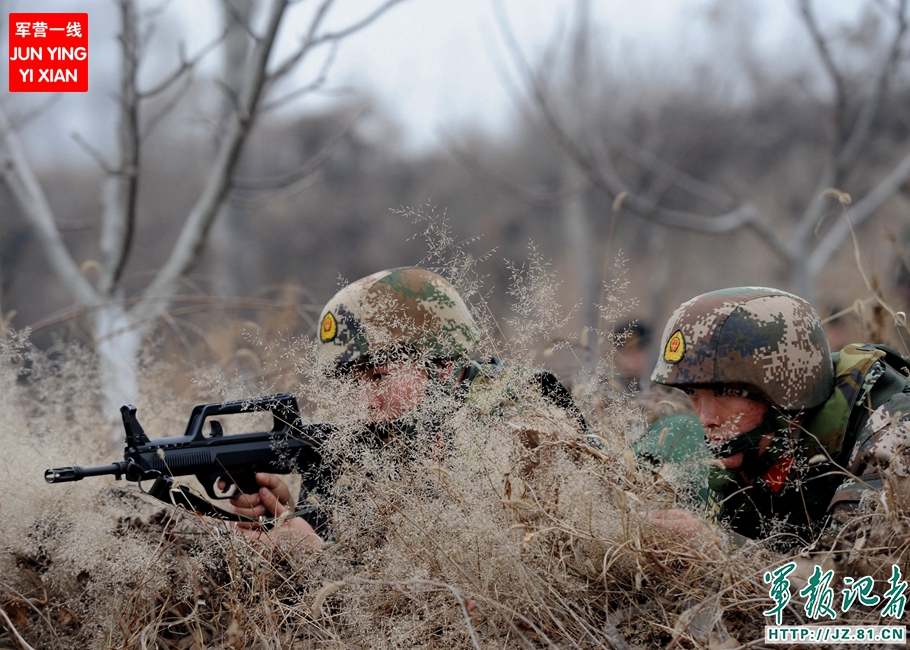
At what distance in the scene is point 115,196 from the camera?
490 cm

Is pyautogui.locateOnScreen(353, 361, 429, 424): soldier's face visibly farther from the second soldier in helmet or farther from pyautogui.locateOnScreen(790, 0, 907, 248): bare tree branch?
pyautogui.locateOnScreen(790, 0, 907, 248): bare tree branch

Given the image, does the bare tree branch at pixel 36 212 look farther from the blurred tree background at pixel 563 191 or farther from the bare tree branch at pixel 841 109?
the bare tree branch at pixel 841 109

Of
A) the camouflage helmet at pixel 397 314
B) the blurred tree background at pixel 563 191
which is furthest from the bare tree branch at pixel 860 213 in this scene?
the camouflage helmet at pixel 397 314

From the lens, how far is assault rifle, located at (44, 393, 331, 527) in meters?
2.28

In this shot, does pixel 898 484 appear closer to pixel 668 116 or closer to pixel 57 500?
pixel 57 500

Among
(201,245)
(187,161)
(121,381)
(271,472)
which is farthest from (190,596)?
(187,161)

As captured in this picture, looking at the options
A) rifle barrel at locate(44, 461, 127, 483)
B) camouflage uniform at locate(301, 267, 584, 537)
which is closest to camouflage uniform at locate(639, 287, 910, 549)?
camouflage uniform at locate(301, 267, 584, 537)

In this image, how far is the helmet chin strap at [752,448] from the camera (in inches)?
87.4

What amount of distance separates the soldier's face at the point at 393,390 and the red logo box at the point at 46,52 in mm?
2965

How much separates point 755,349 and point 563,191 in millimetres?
4636

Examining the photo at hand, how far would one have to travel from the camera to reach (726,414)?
2.31 metres

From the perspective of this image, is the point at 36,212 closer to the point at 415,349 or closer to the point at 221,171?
the point at 221,171

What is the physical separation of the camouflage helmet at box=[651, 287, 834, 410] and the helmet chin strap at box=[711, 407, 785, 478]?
0.22 feet

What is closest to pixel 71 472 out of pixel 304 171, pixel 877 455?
pixel 877 455
